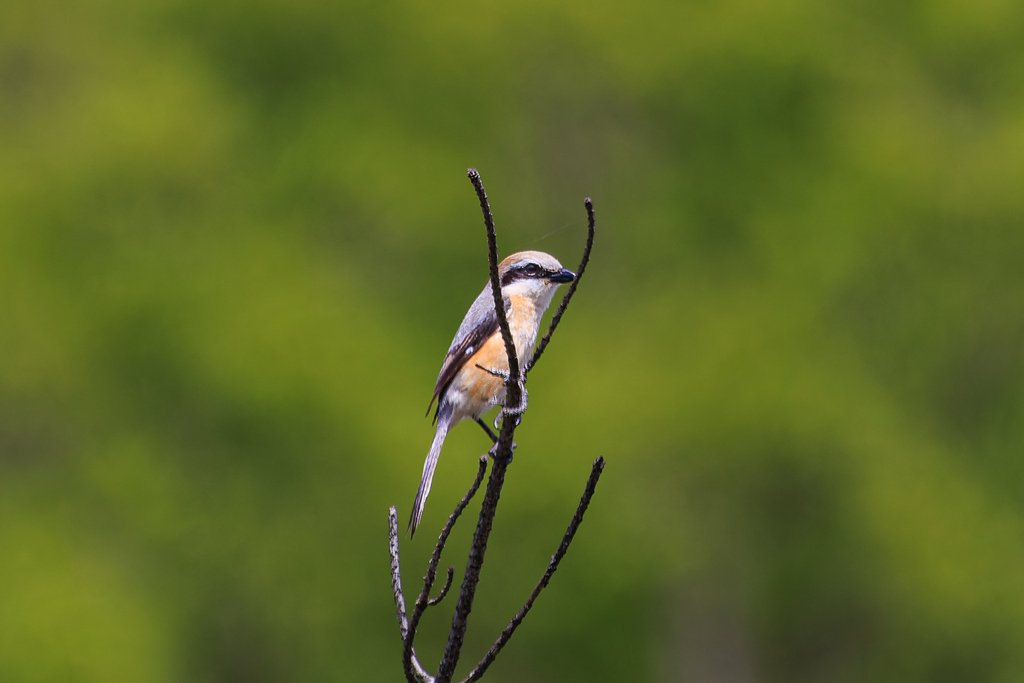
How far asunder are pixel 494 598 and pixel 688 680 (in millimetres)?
1831

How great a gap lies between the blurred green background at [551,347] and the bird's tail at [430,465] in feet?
11.8

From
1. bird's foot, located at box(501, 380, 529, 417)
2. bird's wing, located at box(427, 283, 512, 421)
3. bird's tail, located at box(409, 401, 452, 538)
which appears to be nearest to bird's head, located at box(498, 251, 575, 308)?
bird's wing, located at box(427, 283, 512, 421)

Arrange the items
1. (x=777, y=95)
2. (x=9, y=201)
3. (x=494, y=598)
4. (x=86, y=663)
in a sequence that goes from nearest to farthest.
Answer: (x=86, y=663)
(x=494, y=598)
(x=9, y=201)
(x=777, y=95)

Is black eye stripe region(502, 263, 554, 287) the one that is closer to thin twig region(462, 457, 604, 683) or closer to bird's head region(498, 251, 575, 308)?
bird's head region(498, 251, 575, 308)

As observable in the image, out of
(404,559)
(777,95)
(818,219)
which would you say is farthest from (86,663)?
(777,95)

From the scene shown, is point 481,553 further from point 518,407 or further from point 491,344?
point 491,344

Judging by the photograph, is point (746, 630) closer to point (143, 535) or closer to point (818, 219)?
point (818, 219)

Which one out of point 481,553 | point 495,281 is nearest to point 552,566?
point 481,553

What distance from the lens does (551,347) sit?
7.73 m

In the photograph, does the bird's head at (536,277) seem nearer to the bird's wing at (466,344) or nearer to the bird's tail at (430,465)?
the bird's wing at (466,344)

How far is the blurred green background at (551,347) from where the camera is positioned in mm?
7332

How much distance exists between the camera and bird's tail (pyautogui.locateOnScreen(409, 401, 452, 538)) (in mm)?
2601

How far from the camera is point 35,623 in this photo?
676 centimetres

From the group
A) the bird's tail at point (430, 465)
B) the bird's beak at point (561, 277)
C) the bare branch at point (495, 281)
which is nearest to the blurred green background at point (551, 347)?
the bird's tail at point (430, 465)
